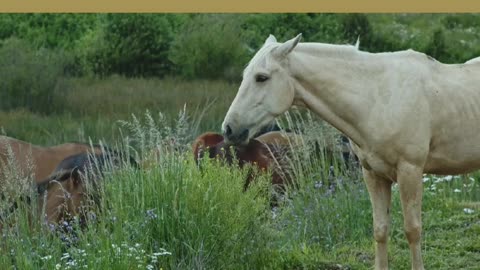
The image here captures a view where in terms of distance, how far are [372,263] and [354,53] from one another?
188 centimetres

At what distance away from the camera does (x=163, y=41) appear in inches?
805

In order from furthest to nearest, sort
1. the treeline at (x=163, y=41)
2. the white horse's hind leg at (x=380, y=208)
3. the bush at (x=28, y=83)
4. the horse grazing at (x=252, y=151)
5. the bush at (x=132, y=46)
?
the bush at (x=132, y=46) → the treeline at (x=163, y=41) → the bush at (x=28, y=83) → the horse grazing at (x=252, y=151) → the white horse's hind leg at (x=380, y=208)

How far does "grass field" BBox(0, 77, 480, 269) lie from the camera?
7.55 metres

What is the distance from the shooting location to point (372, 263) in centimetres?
865

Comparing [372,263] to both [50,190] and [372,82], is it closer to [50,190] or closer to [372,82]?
[372,82]

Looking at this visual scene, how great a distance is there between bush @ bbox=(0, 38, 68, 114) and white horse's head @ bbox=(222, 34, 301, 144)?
9.05 m

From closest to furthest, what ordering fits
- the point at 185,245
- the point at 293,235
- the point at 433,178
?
the point at 185,245 → the point at 293,235 → the point at 433,178

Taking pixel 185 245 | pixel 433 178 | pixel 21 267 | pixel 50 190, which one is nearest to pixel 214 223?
pixel 185 245

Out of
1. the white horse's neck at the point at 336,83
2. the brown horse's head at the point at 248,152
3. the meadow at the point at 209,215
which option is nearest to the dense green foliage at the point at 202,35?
the meadow at the point at 209,215

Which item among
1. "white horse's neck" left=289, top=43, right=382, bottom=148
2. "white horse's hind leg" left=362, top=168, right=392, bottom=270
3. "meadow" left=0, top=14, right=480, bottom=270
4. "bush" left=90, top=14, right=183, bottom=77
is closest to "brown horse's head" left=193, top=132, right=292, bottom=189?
"meadow" left=0, top=14, right=480, bottom=270

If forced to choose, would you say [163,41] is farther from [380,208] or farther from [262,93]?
[262,93]

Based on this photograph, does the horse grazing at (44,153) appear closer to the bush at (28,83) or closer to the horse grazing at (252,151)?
the horse grazing at (252,151)

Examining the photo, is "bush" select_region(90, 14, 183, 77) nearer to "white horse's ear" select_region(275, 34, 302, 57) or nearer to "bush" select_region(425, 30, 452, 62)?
"bush" select_region(425, 30, 452, 62)

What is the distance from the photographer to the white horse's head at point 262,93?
7.27 meters
